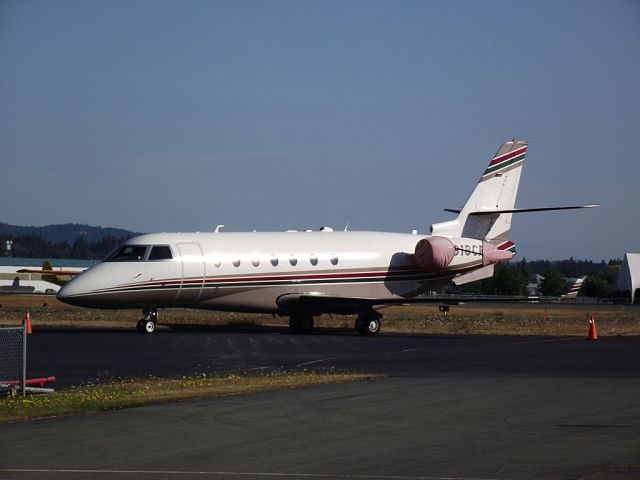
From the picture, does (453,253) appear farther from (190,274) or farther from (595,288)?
(595,288)

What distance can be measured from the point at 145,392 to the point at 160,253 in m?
17.7

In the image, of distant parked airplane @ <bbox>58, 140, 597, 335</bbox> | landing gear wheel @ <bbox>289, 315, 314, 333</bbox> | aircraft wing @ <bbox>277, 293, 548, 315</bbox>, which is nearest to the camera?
distant parked airplane @ <bbox>58, 140, 597, 335</bbox>

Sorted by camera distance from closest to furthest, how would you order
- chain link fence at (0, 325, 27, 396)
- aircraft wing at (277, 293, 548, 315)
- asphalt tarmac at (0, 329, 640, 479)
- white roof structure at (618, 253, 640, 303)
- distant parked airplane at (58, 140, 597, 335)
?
asphalt tarmac at (0, 329, 640, 479), chain link fence at (0, 325, 27, 396), distant parked airplane at (58, 140, 597, 335), aircraft wing at (277, 293, 548, 315), white roof structure at (618, 253, 640, 303)

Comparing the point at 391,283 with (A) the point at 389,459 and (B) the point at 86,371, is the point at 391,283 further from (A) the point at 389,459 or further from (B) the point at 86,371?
(A) the point at 389,459

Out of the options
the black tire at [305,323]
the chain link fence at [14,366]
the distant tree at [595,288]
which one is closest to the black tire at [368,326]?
the black tire at [305,323]

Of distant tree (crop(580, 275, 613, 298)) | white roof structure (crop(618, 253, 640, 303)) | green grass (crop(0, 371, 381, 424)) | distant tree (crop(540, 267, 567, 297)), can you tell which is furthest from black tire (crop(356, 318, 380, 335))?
distant tree (crop(540, 267, 567, 297))

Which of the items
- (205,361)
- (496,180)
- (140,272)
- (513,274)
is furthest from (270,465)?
(513,274)

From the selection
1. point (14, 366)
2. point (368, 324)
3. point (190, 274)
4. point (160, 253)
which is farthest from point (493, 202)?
point (14, 366)

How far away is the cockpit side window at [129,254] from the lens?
34.2 meters

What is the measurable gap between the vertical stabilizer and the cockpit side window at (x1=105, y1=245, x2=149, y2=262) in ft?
39.5

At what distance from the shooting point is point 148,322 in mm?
34812

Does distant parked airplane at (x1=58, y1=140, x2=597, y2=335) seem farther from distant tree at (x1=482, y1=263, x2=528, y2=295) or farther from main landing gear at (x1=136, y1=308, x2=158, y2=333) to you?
distant tree at (x1=482, y1=263, x2=528, y2=295)

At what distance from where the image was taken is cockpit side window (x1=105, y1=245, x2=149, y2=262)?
112ft

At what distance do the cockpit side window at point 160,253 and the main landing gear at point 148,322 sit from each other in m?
1.82
